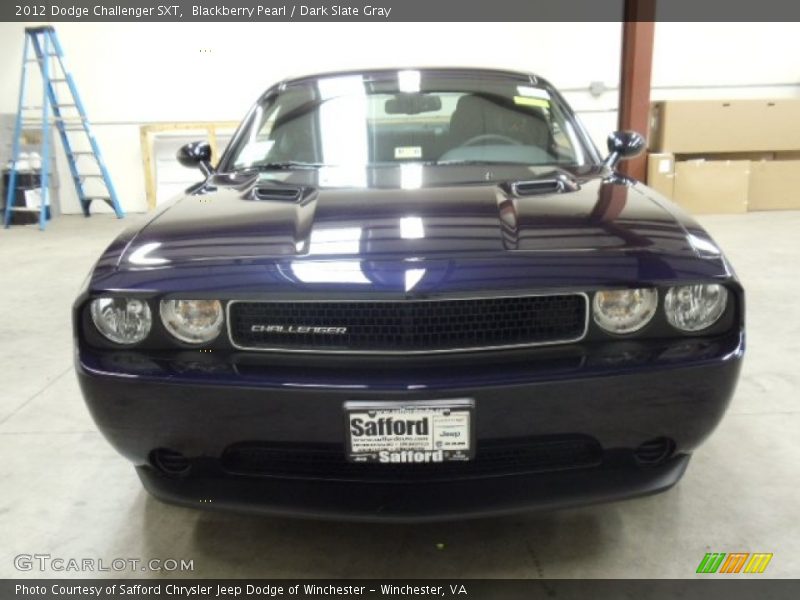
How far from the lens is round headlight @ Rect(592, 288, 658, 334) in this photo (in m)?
1.53

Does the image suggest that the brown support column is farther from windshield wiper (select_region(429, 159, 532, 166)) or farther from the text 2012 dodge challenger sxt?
the text 2012 dodge challenger sxt

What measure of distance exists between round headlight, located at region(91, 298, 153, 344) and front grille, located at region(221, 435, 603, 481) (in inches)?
13.4

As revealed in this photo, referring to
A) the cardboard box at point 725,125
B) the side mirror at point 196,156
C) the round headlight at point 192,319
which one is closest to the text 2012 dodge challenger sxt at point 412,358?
the round headlight at point 192,319

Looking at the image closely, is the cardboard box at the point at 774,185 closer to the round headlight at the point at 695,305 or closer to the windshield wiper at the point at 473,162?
the windshield wiper at the point at 473,162

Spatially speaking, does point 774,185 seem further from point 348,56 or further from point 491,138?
point 491,138

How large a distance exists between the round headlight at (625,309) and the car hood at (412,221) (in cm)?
10

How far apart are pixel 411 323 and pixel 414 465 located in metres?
0.33

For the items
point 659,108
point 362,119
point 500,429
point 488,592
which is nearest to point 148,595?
point 488,592

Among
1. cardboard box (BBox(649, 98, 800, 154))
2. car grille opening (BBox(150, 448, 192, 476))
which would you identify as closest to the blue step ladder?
cardboard box (BBox(649, 98, 800, 154))

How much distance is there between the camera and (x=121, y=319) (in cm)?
157

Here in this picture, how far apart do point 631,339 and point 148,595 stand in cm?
130

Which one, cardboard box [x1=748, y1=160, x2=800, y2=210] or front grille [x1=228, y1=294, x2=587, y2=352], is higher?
front grille [x1=228, y1=294, x2=587, y2=352]

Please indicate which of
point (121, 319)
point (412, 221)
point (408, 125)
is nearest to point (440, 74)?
point (408, 125)
